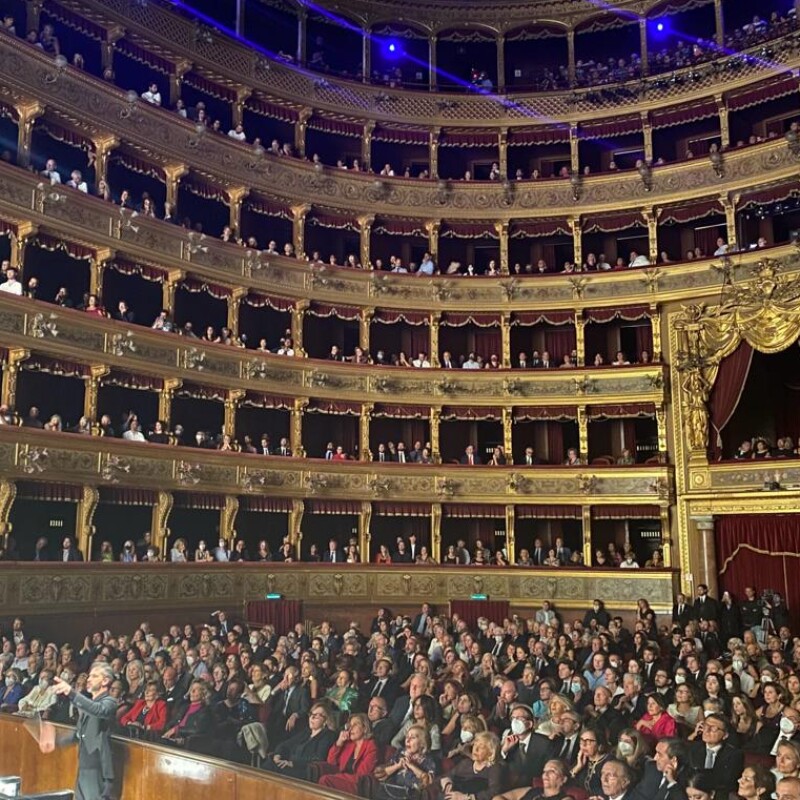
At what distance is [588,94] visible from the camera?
2338cm

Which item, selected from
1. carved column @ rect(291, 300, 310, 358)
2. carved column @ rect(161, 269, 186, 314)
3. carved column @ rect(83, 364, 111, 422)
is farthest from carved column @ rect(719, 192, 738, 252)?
carved column @ rect(83, 364, 111, 422)

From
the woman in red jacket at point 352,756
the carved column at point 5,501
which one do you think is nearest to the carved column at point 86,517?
the carved column at point 5,501

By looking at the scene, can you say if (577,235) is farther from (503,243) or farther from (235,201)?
(235,201)

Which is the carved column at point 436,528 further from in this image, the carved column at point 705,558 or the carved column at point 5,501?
→ the carved column at point 5,501

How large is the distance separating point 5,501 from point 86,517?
5.37ft

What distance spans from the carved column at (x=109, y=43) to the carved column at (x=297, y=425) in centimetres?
844

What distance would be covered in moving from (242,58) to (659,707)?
743 inches

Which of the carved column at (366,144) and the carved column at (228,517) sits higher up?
the carved column at (366,144)

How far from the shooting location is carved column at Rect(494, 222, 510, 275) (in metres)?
23.3

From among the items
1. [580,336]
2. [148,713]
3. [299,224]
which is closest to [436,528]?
[580,336]

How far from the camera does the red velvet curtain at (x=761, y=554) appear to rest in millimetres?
19297

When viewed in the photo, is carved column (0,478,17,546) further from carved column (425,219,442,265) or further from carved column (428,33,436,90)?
carved column (428,33,436,90)

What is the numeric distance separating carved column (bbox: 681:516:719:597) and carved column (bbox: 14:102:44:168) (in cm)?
1632

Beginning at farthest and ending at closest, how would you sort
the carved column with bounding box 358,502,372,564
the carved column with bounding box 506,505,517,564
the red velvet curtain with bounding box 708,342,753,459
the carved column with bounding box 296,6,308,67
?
the carved column with bounding box 296,6,308,67 < the carved column with bounding box 506,505,517,564 < the carved column with bounding box 358,502,372,564 < the red velvet curtain with bounding box 708,342,753,459
